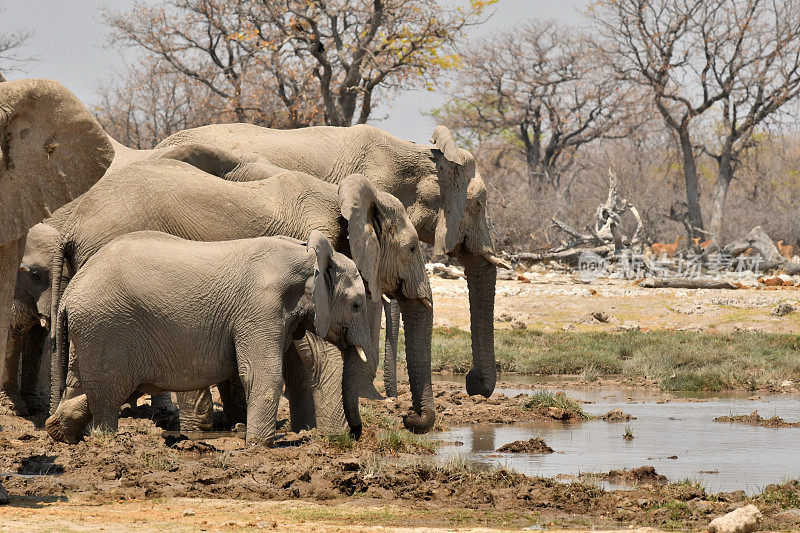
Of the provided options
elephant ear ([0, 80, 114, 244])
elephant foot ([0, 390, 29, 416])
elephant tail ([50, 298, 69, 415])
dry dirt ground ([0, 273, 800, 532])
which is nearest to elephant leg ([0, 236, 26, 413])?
elephant ear ([0, 80, 114, 244])

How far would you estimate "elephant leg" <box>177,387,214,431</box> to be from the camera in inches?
406

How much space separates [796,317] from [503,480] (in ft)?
55.0

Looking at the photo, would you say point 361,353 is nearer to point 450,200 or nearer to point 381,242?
point 381,242

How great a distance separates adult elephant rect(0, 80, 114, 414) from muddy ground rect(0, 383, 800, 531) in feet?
3.38

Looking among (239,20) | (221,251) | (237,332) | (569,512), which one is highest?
(239,20)

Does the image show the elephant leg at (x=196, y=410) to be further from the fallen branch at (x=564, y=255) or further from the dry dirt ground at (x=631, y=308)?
the fallen branch at (x=564, y=255)

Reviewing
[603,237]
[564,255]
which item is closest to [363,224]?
[603,237]

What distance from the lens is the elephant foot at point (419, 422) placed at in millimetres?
9984

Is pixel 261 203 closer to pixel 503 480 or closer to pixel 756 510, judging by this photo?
pixel 503 480

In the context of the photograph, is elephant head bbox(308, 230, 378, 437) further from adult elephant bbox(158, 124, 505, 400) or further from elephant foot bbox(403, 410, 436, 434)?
adult elephant bbox(158, 124, 505, 400)

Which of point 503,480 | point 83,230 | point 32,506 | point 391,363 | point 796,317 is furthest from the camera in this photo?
point 796,317

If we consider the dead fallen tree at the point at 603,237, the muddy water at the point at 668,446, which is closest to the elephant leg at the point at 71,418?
the muddy water at the point at 668,446

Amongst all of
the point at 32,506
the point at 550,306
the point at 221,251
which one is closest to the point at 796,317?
the point at 550,306

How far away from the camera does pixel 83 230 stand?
9.07 meters
